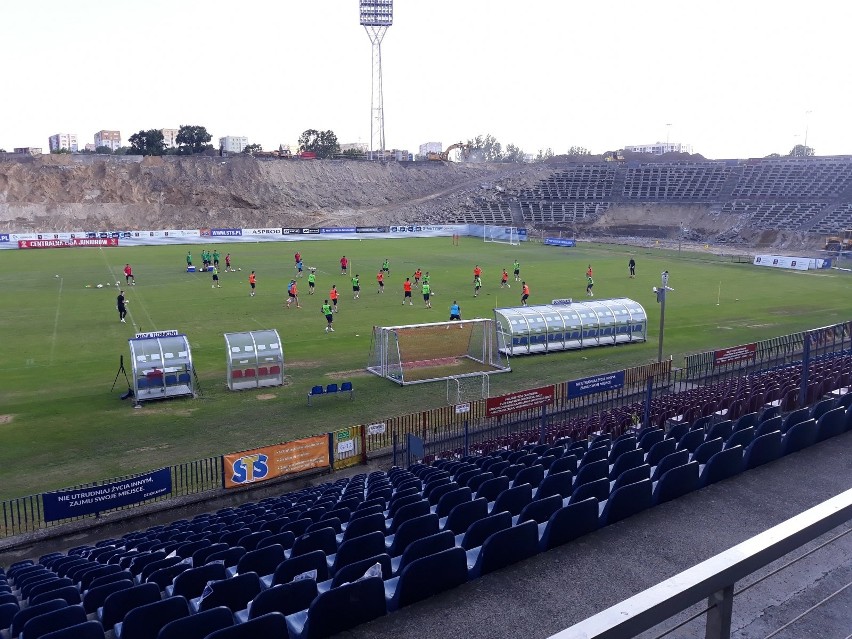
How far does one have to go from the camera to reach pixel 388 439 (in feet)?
65.4

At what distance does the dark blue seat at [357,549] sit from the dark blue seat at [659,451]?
13.5 feet

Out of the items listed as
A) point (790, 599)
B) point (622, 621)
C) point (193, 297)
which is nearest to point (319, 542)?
point (790, 599)

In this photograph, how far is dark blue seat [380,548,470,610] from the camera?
517 cm

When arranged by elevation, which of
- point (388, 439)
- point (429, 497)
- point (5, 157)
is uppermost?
point (5, 157)

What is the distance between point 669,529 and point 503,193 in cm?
11653

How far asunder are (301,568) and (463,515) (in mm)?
1880

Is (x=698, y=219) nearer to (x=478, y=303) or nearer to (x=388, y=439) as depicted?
A: (x=478, y=303)

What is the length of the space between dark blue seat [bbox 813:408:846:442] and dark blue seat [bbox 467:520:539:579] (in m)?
5.24

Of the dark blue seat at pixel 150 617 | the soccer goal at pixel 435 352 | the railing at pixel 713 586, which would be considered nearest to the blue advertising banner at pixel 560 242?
the soccer goal at pixel 435 352

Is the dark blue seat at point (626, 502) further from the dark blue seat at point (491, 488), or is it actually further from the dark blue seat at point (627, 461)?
the dark blue seat at point (491, 488)

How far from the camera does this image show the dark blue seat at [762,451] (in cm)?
818

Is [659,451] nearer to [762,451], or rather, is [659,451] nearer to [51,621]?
[762,451]

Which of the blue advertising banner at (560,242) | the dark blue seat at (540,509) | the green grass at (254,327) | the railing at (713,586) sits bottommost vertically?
the green grass at (254,327)

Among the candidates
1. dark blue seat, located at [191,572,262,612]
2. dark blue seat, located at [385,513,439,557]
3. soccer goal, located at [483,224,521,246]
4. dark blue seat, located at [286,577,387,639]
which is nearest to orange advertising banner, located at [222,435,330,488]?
dark blue seat, located at [385,513,439,557]
